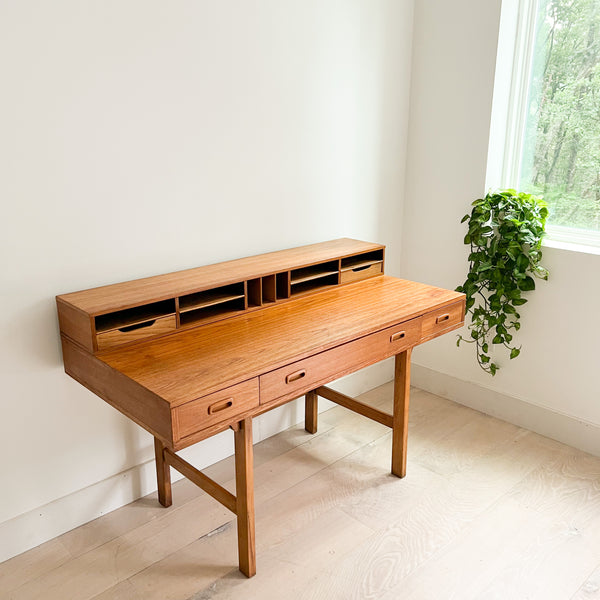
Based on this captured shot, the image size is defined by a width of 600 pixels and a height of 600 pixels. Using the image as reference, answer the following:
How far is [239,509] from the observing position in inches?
75.5

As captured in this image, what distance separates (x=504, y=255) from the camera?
2.72 meters

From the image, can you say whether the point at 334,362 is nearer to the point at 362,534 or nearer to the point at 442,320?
the point at 442,320

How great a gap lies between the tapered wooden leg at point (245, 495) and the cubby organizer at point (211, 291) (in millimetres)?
426

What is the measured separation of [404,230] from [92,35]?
1.89 m

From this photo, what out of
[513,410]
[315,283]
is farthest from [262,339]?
[513,410]

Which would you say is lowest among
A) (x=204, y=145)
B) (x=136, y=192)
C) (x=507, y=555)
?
(x=507, y=555)

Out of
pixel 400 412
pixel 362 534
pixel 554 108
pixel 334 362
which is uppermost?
pixel 554 108

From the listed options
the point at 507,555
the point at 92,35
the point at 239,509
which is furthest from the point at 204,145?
the point at 507,555

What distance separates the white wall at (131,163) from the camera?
185cm

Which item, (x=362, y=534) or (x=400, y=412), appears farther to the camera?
(x=400, y=412)

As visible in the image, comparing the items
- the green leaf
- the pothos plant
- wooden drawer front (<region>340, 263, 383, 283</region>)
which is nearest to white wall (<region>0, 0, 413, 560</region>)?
wooden drawer front (<region>340, 263, 383, 283</region>)

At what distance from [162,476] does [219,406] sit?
83 cm

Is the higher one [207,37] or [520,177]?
[207,37]

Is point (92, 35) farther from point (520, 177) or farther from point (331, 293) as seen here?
point (520, 177)
